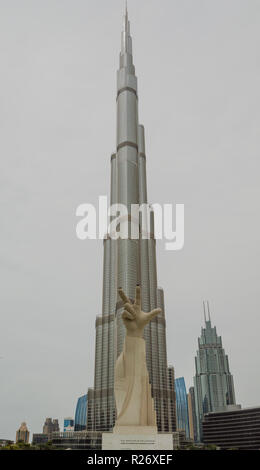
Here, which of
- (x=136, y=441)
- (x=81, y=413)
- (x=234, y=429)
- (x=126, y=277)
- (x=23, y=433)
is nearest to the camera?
(x=136, y=441)

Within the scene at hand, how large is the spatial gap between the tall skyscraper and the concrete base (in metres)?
99.7

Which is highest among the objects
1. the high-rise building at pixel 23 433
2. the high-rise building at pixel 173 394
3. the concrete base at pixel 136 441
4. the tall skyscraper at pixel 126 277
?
the tall skyscraper at pixel 126 277

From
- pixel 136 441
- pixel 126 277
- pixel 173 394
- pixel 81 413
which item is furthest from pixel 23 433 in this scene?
pixel 136 441

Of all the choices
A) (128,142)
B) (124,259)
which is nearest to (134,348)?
(124,259)

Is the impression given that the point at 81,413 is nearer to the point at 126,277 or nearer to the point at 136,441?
the point at 126,277

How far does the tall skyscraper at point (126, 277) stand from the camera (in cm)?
12625

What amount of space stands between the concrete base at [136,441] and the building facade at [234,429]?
102 meters

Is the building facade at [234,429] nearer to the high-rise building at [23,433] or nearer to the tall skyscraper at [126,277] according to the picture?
the tall skyscraper at [126,277]

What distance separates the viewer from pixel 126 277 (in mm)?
133125

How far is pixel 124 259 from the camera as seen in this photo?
138 m

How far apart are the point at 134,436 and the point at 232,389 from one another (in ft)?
644

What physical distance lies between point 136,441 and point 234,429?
108148mm

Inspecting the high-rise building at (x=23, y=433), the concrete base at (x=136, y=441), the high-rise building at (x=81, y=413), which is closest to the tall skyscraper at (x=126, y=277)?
the high-rise building at (x=23, y=433)
